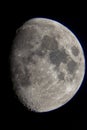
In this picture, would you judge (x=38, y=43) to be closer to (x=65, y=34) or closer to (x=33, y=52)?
(x=33, y=52)

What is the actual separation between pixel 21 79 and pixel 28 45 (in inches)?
30.6

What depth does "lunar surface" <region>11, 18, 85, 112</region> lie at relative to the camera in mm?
→ 8445

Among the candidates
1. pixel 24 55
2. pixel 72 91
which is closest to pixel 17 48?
pixel 24 55

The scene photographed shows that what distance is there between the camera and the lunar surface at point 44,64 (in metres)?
8.45

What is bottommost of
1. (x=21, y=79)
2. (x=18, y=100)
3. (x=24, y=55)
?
Result: (x=18, y=100)

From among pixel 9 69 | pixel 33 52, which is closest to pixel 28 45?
pixel 33 52

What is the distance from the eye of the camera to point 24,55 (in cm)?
841

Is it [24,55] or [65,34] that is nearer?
[24,55]

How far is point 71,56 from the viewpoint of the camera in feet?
29.2

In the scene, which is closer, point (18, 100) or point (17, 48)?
point (17, 48)

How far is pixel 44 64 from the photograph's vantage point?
8.54m

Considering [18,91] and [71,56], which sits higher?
[71,56]

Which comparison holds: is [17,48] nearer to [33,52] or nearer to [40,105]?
[33,52]

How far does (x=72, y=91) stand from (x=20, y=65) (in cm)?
158
